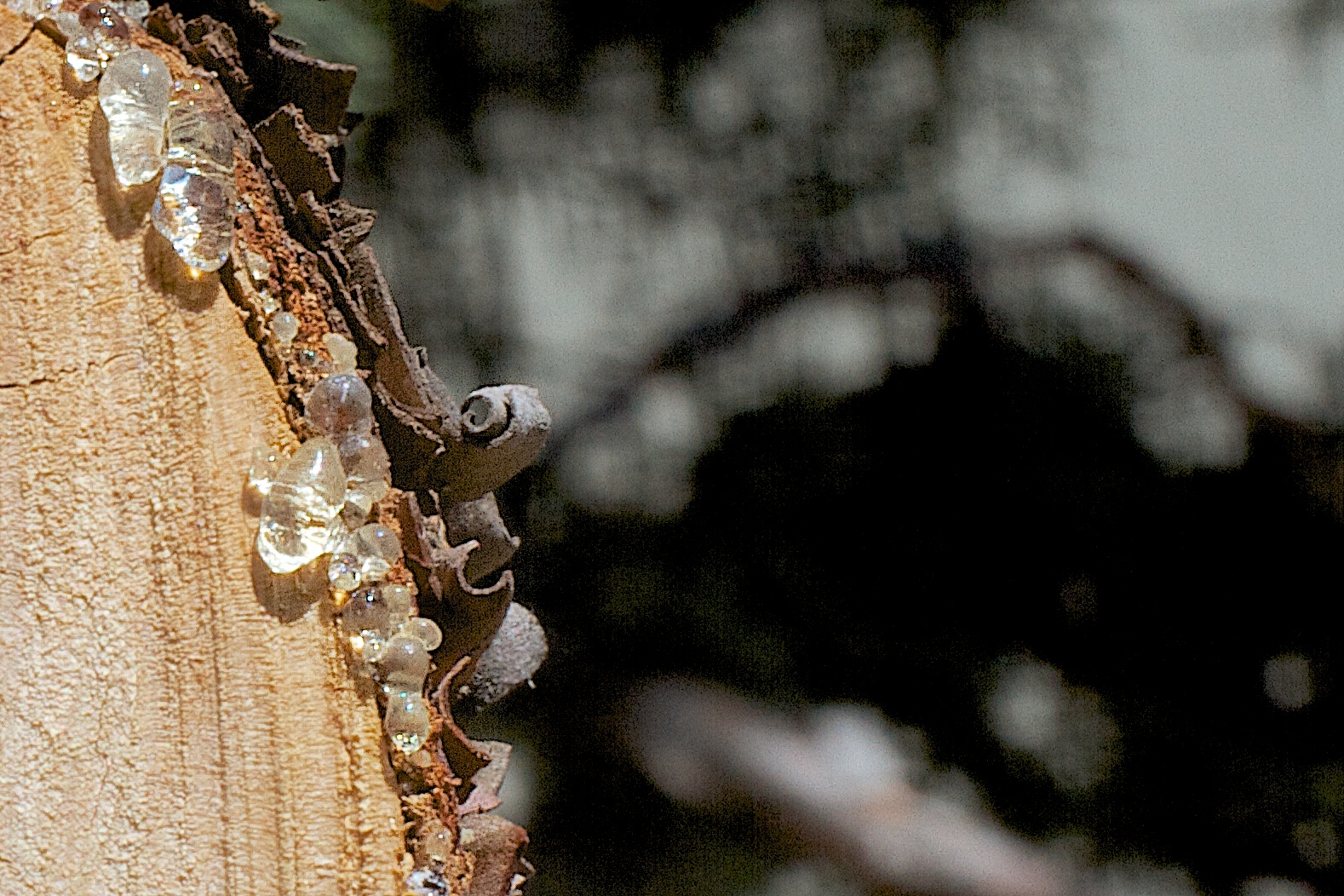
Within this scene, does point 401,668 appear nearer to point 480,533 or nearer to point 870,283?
point 480,533

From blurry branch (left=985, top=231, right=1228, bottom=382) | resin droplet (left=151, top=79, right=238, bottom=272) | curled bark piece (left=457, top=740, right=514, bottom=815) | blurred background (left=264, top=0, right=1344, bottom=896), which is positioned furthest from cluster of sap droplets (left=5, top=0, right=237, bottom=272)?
blurry branch (left=985, top=231, right=1228, bottom=382)

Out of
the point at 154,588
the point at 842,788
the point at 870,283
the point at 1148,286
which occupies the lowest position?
the point at 842,788

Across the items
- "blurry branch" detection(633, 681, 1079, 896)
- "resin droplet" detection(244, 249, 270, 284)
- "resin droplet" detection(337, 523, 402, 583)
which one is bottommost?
"blurry branch" detection(633, 681, 1079, 896)

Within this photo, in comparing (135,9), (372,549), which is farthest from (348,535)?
(135,9)

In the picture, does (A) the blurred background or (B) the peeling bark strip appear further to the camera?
(A) the blurred background

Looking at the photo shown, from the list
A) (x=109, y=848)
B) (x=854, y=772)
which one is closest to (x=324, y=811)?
(x=109, y=848)

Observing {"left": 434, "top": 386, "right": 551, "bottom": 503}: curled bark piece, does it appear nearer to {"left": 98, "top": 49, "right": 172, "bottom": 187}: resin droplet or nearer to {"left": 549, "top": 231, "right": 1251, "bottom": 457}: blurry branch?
{"left": 98, "top": 49, "right": 172, "bottom": 187}: resin droplet
